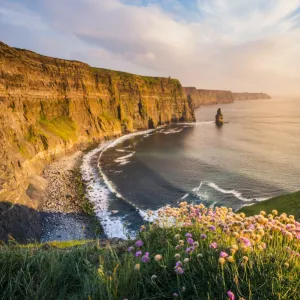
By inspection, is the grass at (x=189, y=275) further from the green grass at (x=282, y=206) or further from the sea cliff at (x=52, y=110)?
the sea cliff at (x=52, y=110)

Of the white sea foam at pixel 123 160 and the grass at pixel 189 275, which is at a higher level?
the grass at pixel 189 275

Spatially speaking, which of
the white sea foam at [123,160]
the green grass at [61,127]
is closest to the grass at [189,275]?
the white sea foam at [123,160]

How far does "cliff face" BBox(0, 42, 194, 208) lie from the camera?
96.5 ft

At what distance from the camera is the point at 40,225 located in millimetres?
23031

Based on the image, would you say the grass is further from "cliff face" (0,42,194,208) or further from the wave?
the wave

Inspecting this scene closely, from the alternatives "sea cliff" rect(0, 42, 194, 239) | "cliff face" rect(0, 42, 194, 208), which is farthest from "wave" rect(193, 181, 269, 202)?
"cliff face" rect(0, 42, 194, 208)

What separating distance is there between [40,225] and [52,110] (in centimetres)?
3939

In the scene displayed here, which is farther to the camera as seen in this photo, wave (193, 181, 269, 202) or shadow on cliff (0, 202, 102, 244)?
wave (193, 181, 269, 202)

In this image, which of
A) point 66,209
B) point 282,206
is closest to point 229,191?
point 282,206

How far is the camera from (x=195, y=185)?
3522cm

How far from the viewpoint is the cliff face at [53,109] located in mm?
29422

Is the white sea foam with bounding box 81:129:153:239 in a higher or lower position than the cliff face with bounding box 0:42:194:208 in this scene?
lower

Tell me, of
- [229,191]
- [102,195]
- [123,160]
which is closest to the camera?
[102,195]

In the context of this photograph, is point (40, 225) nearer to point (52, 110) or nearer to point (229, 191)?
point (229, 191)
